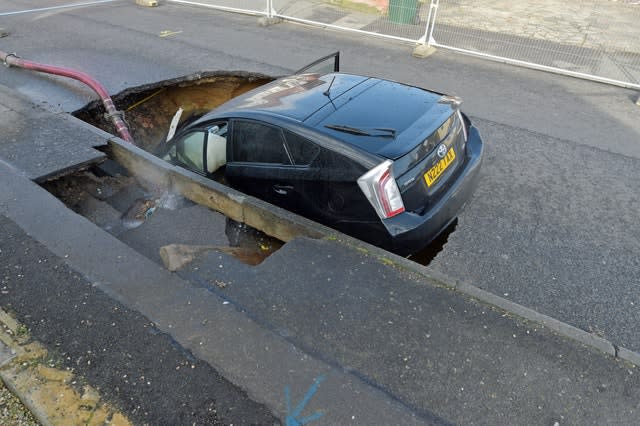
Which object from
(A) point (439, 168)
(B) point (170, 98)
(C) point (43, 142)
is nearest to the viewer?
(A) point (439, 168)

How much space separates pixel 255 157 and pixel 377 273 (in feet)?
5.53

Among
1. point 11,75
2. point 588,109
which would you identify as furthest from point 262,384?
point 11,75

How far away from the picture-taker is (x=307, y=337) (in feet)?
10.2

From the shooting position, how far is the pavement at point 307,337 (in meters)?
2.70

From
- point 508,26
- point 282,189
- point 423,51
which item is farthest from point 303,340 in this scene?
point 508,26

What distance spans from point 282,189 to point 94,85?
15.5 ft

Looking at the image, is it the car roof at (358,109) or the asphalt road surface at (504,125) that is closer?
the car roof at (358,109)

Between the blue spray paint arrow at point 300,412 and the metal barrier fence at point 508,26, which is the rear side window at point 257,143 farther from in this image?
the metal barrier fence at point 508,26

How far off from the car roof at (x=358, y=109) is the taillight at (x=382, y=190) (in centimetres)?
16

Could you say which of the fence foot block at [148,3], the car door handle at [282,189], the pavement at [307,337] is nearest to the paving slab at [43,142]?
the pavement at [307,337]

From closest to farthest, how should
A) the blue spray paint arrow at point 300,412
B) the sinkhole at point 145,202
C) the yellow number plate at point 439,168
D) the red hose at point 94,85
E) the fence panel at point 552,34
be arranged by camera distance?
1. the blue spray paint arrow at point 300,412
2. the yellow number plate at point 439,168
3. the sinkhole at point 145,202
4. the red hose at point 94,85
5. the fence panel at point 552,34

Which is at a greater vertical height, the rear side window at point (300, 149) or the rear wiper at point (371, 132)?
the rear wiper at point (371, 132)

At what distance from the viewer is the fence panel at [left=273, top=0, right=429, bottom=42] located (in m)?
11.5

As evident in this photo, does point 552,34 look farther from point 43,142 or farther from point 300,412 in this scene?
point 300,412
